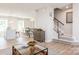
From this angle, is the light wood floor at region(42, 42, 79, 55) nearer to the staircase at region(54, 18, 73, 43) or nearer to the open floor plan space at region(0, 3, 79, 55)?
Answer: the open floor plan space at region(0, 3, 79, 55)

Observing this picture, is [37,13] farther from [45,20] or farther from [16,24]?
[16,24]

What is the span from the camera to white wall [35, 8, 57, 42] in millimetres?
2936

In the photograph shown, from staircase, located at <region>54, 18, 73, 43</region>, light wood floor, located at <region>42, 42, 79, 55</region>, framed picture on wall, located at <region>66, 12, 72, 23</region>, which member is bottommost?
light wood floor, located at <region>42, 42, 79, 55</region>

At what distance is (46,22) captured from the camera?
3.06 meters

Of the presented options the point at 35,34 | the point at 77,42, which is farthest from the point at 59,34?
the point at 35,34

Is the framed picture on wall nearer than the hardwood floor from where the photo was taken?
No

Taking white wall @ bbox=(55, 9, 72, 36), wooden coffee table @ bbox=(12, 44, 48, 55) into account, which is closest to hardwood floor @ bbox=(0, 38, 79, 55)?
wooden coffee table @ bbox=(12, 44, 48, 55)

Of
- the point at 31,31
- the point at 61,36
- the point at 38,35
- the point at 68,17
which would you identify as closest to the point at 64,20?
the point at 68,17

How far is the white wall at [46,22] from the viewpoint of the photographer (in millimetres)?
2936

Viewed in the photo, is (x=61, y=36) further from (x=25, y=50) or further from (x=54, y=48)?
(x=25, y=50)

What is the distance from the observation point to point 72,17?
3.49m

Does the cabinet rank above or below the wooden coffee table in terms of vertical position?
above

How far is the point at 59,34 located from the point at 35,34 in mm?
821

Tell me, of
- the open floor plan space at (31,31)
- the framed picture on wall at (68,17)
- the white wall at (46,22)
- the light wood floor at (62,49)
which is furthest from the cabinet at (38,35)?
the framed picture on wall at (68,17)
